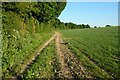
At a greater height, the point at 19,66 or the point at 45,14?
the point at 45,14

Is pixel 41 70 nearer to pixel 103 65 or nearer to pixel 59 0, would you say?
pixel 103 65

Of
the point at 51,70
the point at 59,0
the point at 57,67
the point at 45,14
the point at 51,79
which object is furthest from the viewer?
the point at 59,0

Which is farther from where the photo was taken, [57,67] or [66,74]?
[57,67]

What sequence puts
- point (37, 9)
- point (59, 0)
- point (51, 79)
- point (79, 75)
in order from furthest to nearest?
point (59, 0), point (37, 9), point (79, 75), point (51, 79)

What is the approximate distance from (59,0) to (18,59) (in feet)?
147

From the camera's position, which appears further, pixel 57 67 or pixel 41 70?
pixel 57 67

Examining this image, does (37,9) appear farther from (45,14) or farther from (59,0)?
(59,0)

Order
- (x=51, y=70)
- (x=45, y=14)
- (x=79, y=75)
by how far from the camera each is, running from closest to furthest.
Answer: (x=79, y=75) → (x=51, y=70) → (x=45, y=14)

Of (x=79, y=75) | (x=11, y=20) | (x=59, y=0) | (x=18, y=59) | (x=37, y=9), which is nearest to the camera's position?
(x=79, y=75)

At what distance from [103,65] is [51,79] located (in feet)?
15.5

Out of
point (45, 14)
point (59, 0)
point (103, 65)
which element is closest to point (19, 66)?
point (103, 65)

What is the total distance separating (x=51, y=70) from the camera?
48.7 ft

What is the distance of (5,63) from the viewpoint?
1487cm

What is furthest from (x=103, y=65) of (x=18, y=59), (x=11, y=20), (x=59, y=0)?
(x=59, y=0)
